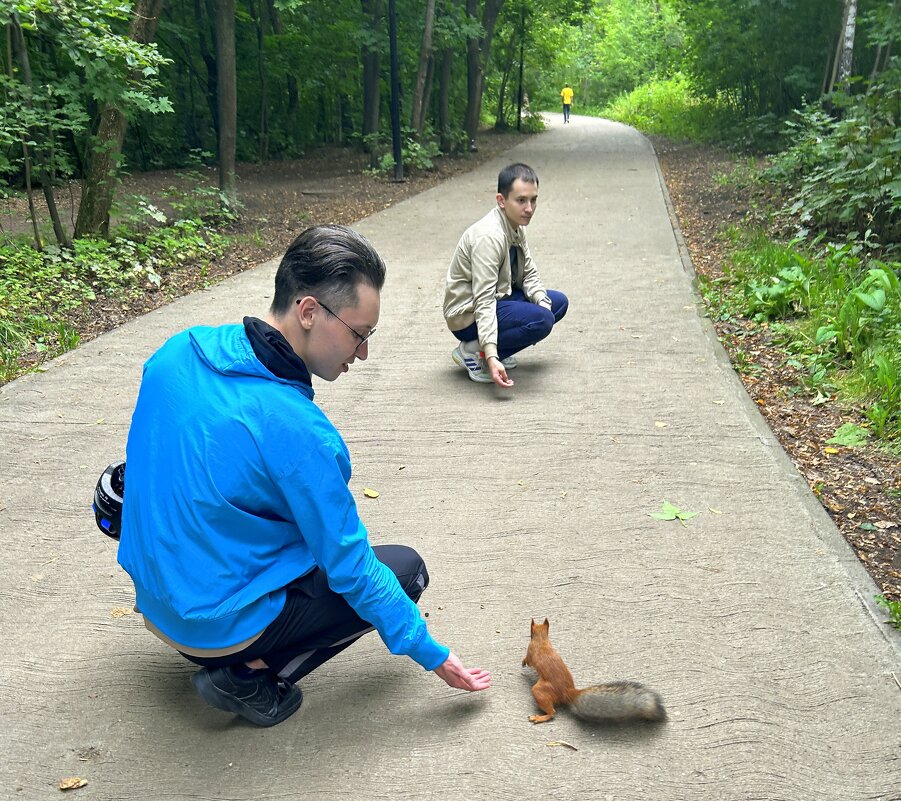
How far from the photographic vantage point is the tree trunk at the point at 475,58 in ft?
75.2

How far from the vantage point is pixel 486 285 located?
5.46m

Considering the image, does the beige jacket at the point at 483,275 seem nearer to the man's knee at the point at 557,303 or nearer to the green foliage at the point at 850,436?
the man's knee at the point at 557,303

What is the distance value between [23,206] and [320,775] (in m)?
13.3

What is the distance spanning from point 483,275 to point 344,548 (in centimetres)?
347

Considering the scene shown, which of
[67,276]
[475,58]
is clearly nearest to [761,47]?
[475,58]

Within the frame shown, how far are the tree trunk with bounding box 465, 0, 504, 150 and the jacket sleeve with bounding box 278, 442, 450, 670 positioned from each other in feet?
74.3

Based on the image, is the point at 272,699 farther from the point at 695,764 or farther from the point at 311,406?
the point at 695,764

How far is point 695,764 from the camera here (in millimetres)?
2562

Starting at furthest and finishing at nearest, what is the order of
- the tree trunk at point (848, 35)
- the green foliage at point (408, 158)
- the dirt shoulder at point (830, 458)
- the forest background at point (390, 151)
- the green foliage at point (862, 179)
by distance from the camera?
the green foliage at point (408, 158) → the tree trunk at point (848, 35) → the green foliage at point (862, 179) → the forest background at point (390, 151) → the dirt shoulder at point (830, 458)

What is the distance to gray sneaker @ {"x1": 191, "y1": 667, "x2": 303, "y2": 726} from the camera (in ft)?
8.35

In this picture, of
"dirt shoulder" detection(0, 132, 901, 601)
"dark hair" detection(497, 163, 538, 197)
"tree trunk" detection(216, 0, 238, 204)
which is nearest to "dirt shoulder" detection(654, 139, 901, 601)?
"dirt shoulder" detection(0, 132, 901, 601)

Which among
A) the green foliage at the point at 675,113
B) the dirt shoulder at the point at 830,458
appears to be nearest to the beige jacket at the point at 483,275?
the dirt shoulder at the point at 830,458

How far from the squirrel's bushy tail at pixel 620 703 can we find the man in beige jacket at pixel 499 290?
289cm

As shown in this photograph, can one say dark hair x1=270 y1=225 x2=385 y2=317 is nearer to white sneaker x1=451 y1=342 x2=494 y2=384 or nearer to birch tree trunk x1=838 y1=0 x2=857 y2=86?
white sneaker x1=451 y1=342 x2=494 y2=384
